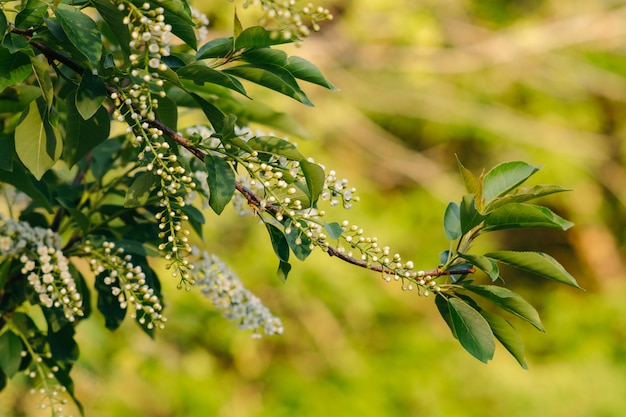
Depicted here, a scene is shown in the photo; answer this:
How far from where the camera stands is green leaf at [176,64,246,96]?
74cm

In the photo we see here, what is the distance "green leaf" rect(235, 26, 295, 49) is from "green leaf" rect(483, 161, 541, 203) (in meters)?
0.26

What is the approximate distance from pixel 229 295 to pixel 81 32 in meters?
0.41

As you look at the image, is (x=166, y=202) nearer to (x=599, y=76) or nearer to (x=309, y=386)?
(x=309, y=386)

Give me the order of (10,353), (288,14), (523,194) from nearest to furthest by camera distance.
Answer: (288,14)
(523,194)
(10,353)

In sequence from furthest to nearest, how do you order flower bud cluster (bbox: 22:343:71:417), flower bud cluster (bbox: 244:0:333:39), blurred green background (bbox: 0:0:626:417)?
blurred green background (bbox: 0:0:626:417) → flower bud cluster (bbox: 22:343:71:417) → flower bud cluster (bbox: 244:0:333:39)

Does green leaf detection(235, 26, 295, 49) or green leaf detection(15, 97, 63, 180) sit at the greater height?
green leaf detection(235, 26, 295, 49)

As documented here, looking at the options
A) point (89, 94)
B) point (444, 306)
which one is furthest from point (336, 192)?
point (89, 94)

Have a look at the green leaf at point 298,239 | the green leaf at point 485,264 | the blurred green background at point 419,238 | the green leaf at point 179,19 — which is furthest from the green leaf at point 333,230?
the blurred green background at point 419,238

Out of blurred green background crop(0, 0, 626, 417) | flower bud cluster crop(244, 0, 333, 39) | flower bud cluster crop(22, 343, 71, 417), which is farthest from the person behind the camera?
blurred green background crop(0, 0, 626, 417)

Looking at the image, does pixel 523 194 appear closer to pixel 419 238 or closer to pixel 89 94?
pixel 89 94

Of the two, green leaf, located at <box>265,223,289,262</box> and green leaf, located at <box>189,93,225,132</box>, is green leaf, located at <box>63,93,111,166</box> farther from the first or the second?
green leaf, located at <box>265,223,289,262</box>

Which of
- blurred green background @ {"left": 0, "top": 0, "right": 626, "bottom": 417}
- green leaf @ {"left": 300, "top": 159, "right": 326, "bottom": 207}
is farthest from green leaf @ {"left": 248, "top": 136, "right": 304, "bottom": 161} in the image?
blurred green background @ {"left": 0, "top": 0, "right": 626, "bottom": 417}

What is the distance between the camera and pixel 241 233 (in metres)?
4.32

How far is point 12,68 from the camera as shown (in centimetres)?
76
